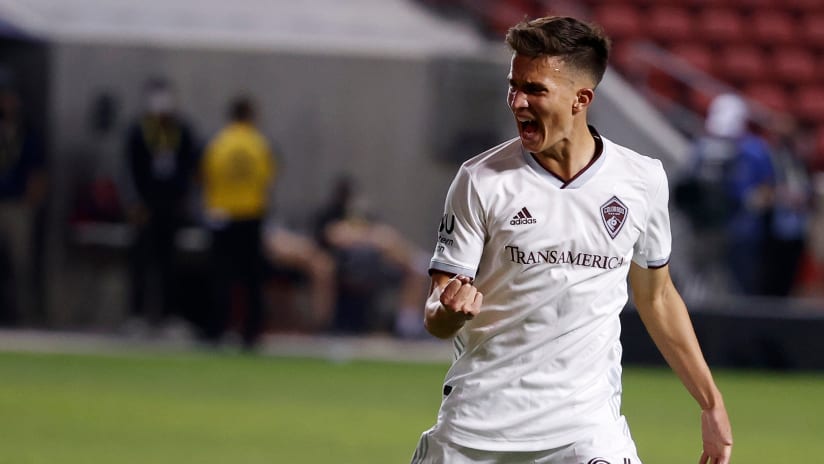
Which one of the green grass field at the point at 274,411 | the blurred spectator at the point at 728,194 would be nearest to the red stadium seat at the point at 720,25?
the blurred spectator at the point at 728,194

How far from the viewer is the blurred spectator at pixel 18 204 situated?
1678cm

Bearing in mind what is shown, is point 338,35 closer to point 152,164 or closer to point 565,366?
point 152,164

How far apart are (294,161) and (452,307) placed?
15371mm

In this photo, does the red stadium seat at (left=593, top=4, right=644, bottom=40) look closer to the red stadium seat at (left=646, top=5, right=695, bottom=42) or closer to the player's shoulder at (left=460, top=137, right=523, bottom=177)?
the red stadium seat at (left=646, top=5, right=695, bottom=42)

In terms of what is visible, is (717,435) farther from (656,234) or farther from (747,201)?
(747,201)

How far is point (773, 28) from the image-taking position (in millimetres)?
22891

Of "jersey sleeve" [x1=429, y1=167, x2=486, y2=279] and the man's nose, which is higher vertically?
the man's nose

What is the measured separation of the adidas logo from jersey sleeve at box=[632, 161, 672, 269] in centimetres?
41

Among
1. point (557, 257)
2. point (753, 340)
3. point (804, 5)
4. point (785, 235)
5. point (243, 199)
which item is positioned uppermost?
point (557, 257)

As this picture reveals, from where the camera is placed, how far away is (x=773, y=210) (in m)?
16.6

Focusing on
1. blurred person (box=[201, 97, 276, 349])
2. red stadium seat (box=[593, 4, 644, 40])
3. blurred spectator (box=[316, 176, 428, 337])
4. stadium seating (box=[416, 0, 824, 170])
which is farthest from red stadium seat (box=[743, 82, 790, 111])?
blurred person (box=[201, 97, 276, 349])

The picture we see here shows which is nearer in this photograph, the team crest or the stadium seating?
the team crest

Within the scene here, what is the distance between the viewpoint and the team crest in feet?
15.3

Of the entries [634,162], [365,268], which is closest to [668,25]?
[365,268]
